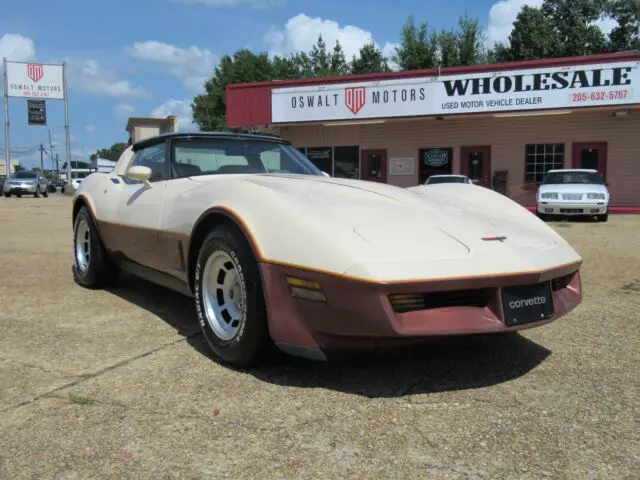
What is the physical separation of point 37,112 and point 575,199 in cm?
3733

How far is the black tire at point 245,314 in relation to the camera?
9.46 ft

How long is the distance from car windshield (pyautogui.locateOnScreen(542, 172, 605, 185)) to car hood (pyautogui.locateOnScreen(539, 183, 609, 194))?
0.33m

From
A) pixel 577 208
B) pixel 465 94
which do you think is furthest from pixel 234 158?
pixel 465 94

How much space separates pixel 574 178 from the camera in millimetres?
14375

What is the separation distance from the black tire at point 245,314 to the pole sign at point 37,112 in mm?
41910

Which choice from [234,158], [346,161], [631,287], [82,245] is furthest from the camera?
[346,161]

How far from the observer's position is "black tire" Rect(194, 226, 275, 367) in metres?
2.88

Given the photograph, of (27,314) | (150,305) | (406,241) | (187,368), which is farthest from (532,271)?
(27,314)

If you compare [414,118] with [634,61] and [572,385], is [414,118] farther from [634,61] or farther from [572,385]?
[572,385]

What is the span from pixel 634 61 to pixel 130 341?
56.1ft

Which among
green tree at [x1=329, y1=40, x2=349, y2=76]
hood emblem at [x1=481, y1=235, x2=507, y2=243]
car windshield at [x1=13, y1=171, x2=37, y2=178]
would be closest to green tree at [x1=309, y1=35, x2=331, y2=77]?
green tree at [x1=329, y1=40, x2=349, y2=76]

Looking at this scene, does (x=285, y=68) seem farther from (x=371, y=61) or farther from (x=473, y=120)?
(x=473, y=120)

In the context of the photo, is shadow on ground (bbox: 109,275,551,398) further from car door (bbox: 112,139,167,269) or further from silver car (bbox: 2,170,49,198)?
silver car (bbox: 2,170,49,198)

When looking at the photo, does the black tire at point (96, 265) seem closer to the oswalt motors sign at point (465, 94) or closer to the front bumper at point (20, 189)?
the oswalt motors sign at point (465, 94)
